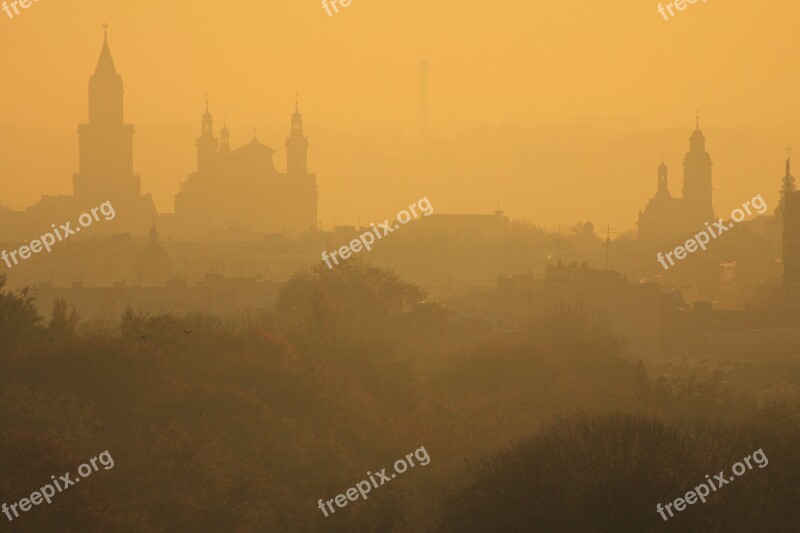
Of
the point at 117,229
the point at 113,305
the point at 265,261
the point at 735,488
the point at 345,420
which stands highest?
the point at 117,229

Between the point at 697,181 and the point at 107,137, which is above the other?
the point at 107,137

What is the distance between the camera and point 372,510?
3369cm

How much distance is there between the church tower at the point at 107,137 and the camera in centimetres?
19388

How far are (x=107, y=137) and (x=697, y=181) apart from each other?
5082cm

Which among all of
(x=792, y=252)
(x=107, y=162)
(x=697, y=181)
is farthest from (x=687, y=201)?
(x=792, y=252)

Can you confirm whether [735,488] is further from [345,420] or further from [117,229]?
[117,229]

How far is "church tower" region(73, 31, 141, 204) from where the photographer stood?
194 m

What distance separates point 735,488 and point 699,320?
48718mm

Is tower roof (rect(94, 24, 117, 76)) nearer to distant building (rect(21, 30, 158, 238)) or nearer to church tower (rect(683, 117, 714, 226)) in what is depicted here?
distant building (rect(21, 30, 158, 238))

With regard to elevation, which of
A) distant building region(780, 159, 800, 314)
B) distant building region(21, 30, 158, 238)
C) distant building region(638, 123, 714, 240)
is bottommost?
distant building region(780, 159, 800, 314)

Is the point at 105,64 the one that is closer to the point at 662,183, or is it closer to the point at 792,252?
the point at 662,183

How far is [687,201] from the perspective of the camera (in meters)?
193

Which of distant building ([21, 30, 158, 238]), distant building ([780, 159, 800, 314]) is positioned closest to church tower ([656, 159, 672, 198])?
distant building ([21, 30, 158, 238])

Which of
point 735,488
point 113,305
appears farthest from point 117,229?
point 735,488
